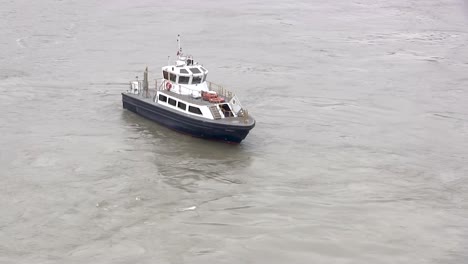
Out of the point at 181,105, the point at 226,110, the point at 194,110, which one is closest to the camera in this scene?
the point at 226,110

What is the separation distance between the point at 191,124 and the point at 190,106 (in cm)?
95

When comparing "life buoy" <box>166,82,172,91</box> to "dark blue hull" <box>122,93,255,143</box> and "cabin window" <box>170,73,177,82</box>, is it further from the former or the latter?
"dark blue hull" <box>122,93,255,143</box>

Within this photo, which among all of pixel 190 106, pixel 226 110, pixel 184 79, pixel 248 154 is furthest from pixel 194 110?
pixel 248 154

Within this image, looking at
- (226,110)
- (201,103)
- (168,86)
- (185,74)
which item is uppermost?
(185,74)

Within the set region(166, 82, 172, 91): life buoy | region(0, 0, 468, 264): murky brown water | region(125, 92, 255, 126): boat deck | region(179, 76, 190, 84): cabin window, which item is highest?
region(179, 76, 190, 84): cabin window

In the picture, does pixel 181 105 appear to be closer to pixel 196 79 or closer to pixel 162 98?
pixel 162 98

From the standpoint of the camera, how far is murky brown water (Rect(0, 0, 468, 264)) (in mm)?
23484

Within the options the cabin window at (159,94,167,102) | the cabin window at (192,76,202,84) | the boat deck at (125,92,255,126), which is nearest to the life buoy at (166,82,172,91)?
the boat deck at (125,92,255,126)

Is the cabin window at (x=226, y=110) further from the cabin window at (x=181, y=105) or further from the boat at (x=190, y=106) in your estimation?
the cabin window at (x=181, y=105)

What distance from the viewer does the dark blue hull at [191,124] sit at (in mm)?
31703

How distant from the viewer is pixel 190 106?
109 feet

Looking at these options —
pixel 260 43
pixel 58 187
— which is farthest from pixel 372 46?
pixel 58 187

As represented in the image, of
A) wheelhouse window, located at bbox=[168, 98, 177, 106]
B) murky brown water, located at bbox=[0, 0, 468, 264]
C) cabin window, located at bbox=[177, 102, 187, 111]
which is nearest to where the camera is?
murky brown water, located at bbox=[0, 0, 468, 264]

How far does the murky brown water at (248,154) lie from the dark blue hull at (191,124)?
20.1 inches
